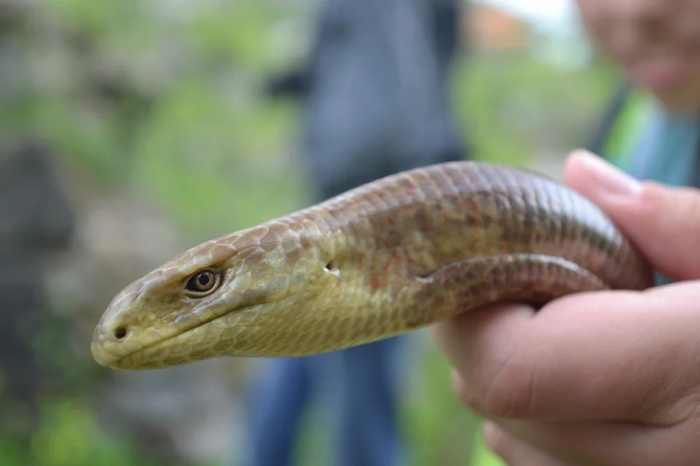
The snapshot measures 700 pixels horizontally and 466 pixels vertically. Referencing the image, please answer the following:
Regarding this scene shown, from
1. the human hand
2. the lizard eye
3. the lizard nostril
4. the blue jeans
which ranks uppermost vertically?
the lizard eye

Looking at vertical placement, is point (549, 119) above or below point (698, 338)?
below

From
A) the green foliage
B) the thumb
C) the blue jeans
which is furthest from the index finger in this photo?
the green foliage

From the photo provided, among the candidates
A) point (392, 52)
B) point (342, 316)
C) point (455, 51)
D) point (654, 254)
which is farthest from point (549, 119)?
point (342, 316)

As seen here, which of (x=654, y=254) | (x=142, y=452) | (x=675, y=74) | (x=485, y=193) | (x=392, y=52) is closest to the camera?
(x=485, y=193)

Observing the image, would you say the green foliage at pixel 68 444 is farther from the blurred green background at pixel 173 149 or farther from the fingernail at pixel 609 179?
the fingernail at pixel 609 179

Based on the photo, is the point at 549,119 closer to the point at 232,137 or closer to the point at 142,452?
the point at 232,137

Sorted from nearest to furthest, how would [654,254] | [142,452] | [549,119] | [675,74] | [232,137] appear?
[654,254] → [675,74] → [142,452] → [232,137] → [549,119]

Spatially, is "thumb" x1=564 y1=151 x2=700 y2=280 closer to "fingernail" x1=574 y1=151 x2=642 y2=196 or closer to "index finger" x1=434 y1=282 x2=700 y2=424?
"fingernail" x1=574 y1=151 x2=642 y2=196
